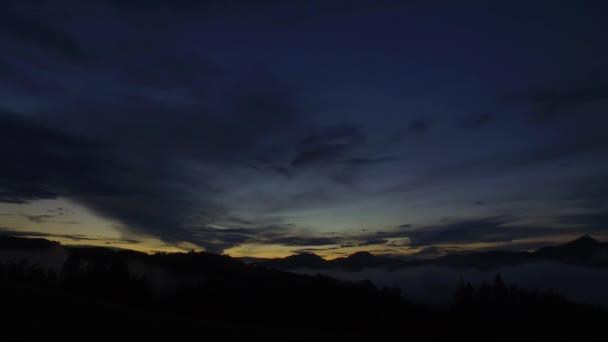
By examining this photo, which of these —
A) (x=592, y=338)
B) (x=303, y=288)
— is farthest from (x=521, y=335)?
(x=303, y=288)

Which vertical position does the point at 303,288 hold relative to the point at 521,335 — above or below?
above

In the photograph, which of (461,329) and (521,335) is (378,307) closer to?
(461,329)

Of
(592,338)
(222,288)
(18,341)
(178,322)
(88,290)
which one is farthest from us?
(592,338)

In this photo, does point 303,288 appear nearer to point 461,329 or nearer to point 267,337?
point 461,329

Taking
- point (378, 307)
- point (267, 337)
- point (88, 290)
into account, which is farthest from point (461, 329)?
point (267, 337)

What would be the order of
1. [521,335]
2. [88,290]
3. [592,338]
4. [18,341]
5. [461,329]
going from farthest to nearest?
1. [592,338]
2. [521,335]
3. [461,329]
4. [88,290]
5. [18,341]

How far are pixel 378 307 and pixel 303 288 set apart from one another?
3816 centimetres

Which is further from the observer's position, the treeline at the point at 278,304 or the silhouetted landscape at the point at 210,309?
the treeline at the point at 278,304

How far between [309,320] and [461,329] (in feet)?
182

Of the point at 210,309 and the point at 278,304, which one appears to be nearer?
the point at 210,309

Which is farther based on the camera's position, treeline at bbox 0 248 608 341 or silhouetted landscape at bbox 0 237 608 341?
treeline at bbox 0 248 608 341

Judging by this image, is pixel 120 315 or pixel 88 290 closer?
pixel 120 315

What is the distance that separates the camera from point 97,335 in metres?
30.8

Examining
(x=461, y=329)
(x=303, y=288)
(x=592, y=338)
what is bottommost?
(x=592, y=338)
